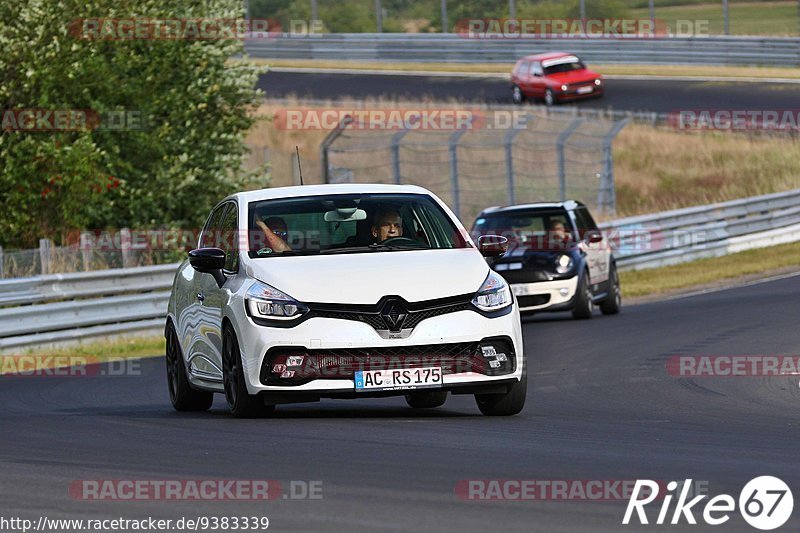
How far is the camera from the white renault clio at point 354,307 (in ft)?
32.9

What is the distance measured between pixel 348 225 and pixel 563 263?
11.4 m

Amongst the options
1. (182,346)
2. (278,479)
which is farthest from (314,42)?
(278,479)

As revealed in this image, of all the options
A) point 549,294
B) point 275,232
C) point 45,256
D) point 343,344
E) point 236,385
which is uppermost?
point 275,232

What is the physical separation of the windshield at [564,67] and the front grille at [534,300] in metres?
28.2

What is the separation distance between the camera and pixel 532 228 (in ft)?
78.9

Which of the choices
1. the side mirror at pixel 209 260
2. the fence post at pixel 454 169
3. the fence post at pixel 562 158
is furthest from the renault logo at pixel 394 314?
the fence post at pixel 562 158

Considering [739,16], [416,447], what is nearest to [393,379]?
[416,447]

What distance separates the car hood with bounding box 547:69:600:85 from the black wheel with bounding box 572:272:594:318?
27449 mm

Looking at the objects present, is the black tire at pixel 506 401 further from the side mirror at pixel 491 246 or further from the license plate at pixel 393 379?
the side mirror at pixel 491 246

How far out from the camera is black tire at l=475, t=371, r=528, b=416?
1063 centimetres

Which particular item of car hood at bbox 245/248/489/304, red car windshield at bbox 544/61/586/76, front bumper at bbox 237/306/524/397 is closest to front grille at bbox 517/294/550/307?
car hood at bbox 245/248/489/304

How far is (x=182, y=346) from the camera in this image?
1214cm

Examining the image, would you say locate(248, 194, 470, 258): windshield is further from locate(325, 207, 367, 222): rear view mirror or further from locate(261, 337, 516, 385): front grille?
locate(261, 337, 516, 385): front grille

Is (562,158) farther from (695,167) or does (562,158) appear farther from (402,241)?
(402,241)
